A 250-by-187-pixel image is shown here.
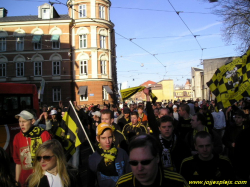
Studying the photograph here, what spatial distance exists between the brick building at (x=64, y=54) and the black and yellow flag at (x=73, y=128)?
2940 cm

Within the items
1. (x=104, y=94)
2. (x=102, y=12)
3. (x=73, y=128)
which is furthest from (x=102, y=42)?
(x=73, y=128)

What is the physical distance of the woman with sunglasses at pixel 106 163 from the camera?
3.15m

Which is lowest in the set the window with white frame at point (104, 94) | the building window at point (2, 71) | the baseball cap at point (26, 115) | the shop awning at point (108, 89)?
the baseball cap at point (26, 115)

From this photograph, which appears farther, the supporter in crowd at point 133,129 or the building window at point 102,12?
the building window at point 102,12

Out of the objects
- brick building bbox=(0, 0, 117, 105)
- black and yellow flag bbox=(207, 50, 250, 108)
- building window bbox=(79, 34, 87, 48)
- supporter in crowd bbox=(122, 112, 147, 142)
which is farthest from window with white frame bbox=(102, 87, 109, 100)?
supporter in crowd bbox=(122, 112, 147, 142)

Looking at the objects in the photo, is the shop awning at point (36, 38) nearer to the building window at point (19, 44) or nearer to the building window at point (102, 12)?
the building window at point (19, 44)

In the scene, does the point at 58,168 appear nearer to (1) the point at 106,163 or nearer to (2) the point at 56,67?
(1) the point at 106,163

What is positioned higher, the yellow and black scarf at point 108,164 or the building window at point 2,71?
the building window at point 2,71

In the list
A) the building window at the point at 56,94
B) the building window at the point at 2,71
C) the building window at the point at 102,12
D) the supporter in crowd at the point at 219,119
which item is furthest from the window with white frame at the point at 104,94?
the supporter in crowd at the point at 219,119

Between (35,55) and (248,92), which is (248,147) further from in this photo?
(35,55)

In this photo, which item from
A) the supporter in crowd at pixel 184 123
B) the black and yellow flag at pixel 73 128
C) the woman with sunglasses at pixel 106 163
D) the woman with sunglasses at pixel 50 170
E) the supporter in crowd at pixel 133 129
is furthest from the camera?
the supporter in crowd at pixel 184 123

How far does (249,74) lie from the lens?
19.6ft

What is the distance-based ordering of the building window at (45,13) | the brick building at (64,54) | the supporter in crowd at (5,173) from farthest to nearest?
1. the building window at (45,13)
2. the brick building at (64,54)
3. the supporter in crowd at (5,173)

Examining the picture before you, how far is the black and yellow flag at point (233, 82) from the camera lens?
6.00 m
